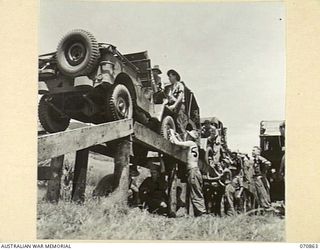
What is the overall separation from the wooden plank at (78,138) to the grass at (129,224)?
68mm

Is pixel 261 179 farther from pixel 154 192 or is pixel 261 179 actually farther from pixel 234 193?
pixel 154 192

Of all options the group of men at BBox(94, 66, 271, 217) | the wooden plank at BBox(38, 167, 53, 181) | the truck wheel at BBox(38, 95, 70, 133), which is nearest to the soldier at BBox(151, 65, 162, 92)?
the group of men at BBox(94, 66, 271, 217)

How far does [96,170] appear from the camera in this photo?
1824mm

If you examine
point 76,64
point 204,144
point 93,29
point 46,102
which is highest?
point 93,29

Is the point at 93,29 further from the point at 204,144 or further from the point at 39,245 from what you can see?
the point at 39,245

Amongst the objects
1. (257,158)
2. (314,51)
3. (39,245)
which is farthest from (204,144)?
(39,245)

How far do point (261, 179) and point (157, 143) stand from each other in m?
0.37

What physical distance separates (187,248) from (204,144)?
1.15ft

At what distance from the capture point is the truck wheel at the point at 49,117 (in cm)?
181

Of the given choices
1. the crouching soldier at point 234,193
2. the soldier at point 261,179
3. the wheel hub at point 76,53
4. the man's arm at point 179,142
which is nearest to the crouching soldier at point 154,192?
the man's arm at point 179,142

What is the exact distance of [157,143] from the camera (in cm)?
188

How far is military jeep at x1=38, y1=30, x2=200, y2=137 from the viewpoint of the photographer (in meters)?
1.80

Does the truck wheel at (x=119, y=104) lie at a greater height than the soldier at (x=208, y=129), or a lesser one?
greater

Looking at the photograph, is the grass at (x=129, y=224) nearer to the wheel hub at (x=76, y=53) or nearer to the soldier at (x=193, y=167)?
the soldier at (x=193, y=167)
